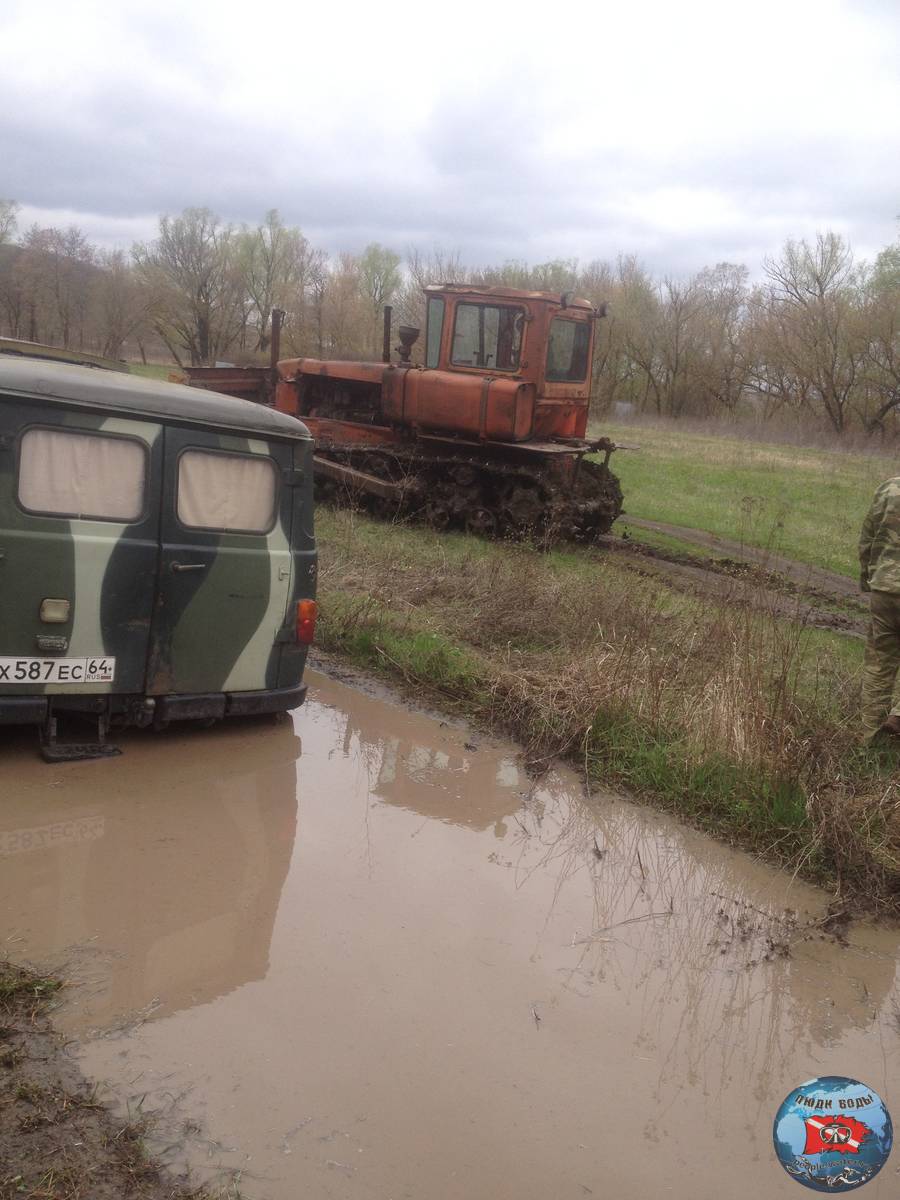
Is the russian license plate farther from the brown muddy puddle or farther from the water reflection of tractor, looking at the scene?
the water reflection of tractor

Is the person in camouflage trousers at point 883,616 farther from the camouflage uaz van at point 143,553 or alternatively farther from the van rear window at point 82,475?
the van rear window at point 82,475

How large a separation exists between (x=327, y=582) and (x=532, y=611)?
1928mm

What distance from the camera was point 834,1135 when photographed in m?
3.31

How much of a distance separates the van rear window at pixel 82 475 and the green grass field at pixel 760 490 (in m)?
5.82

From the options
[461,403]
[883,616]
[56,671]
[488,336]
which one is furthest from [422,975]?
[488,336]

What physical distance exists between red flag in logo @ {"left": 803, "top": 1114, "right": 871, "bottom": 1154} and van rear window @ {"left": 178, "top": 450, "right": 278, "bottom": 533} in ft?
12.8

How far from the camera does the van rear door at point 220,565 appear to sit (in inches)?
219

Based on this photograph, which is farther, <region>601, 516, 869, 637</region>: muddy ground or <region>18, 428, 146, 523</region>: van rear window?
<region>601, 516, 869, 637</region>: muddy ground

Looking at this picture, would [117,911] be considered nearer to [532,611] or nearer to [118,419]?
[118,419]

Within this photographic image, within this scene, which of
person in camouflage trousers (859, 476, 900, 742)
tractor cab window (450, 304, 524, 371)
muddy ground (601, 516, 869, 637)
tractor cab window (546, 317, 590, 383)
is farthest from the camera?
tractor cab window (546, 317, 590, 383)

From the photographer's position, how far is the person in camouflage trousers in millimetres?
6254

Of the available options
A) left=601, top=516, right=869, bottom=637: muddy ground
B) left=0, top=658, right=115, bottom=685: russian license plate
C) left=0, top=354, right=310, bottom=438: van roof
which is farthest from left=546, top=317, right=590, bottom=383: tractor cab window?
left=0, top=658, right=115, bottom=685: russian license plate

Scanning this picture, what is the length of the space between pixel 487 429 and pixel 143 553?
786 cm

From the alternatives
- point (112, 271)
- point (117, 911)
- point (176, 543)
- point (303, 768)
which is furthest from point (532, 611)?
point (112, 271)
